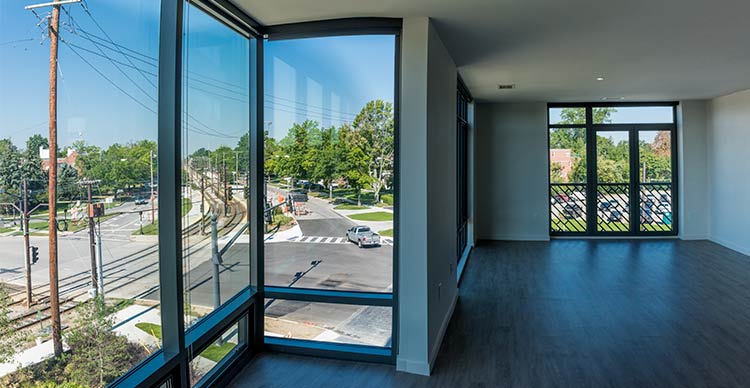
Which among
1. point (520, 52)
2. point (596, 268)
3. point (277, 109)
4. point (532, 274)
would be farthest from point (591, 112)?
point (277, 109)

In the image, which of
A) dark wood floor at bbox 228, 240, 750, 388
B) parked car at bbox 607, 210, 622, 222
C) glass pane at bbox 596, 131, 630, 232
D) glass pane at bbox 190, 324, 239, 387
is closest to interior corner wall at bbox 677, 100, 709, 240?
glass pane at bbox 596, 131, 630, 232

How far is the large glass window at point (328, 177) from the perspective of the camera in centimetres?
319

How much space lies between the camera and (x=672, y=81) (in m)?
5.74

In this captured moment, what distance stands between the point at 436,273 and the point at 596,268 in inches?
140

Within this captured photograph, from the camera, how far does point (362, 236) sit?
10.8 feet

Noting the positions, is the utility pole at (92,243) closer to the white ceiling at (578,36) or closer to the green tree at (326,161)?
the white ceiling at (578,36)

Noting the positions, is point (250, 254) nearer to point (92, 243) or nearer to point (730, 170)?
point (92, 243)

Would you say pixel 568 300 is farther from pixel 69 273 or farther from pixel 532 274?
pixel 69 273

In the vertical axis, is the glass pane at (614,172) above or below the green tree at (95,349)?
above

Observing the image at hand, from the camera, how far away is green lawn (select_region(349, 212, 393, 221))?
3.21 meters

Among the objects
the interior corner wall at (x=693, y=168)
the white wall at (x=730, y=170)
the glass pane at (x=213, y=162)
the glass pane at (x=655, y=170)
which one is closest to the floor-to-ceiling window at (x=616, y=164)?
the glass pane at (x=655, y=170)

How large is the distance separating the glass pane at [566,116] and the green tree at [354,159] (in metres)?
5.88

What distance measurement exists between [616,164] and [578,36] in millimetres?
5301

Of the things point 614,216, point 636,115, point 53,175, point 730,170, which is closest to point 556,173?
point 614,216
